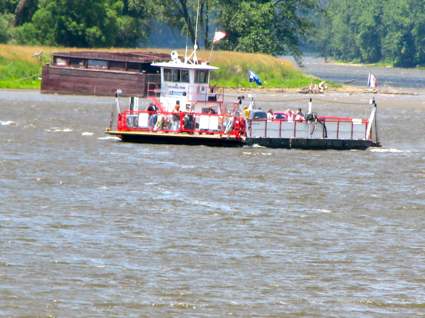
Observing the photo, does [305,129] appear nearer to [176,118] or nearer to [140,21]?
[176,118]

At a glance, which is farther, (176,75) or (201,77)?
(201,77)

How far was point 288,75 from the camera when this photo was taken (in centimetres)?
13100

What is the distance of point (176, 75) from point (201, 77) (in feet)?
3.73

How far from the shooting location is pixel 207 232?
3328 cm

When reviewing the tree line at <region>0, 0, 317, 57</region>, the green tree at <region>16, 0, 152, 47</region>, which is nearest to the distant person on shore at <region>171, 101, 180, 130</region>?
the tree line at <region>0, 0, 317, 57</region>

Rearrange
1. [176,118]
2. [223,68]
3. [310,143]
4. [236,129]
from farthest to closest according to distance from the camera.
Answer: [223,68], [310,143], [236,129], [176,118]

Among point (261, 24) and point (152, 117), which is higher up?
point (261, 24)

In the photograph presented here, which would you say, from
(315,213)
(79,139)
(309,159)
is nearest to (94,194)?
(315,213)

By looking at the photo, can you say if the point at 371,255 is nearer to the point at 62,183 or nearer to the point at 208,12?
the point at 62,183

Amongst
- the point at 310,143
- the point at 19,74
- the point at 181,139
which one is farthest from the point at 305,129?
the point at 19,74

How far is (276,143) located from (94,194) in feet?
65.7

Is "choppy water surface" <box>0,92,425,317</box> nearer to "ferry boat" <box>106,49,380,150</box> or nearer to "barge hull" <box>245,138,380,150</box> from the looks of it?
"barge hull" <box>245,138,380,150</box>

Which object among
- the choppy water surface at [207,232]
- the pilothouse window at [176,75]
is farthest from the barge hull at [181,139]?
the pilothouse window at [176,75]

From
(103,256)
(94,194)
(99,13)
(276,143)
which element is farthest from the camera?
(99,13)
